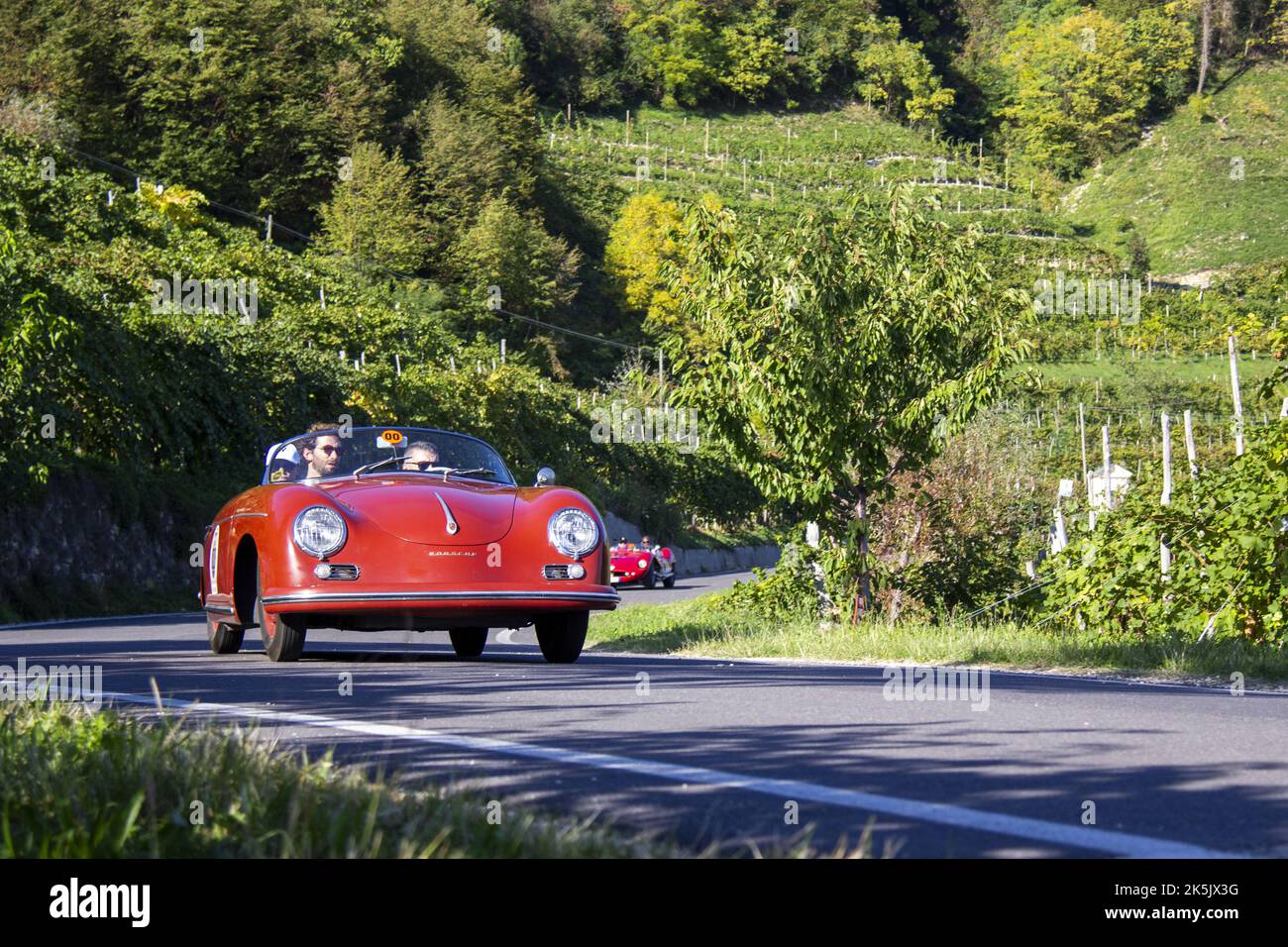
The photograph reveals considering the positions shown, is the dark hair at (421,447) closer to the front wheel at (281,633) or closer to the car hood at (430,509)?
the car hood at (430,509)

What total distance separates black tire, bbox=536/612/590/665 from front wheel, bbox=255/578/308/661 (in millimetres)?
1541

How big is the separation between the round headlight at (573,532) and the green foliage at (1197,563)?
5.21 metres

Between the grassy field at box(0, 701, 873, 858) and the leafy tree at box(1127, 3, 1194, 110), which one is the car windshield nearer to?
the grassy field at box(0, 701, 873, 858)

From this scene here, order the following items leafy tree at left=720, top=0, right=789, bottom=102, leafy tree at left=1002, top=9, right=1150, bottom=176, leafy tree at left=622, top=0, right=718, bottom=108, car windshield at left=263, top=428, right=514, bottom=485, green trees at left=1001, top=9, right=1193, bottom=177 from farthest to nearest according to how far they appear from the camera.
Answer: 1. leafy tree at left=720, top=0, right=789, bottom=102
2. leafy tree at left=622, top=0, right=718, bottom=108
3. green trees at left=1001, top=9, right=1193, bottom=177
4. leafy tree at left=1002, top=9, right=1150, bottom=176
5. car windshield at left=263, top=428, right=514, bottom=485

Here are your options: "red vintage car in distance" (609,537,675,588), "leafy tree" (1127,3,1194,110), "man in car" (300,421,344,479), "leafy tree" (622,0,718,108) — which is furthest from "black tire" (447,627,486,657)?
"leafy tree" (1127,3,1194,110)

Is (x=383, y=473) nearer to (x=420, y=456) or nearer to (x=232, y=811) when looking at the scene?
(x=420, y=456)

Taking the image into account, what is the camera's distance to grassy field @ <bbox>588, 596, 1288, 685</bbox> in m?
10.7

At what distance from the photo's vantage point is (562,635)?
10688mm

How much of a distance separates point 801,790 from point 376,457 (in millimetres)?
6846

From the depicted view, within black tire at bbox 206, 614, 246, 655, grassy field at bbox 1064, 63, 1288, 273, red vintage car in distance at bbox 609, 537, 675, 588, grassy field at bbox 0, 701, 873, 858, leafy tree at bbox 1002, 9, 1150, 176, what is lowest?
red vintage car in distance at bbox 609, 537, 675, 588

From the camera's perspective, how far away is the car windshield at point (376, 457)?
→ 36.0ft

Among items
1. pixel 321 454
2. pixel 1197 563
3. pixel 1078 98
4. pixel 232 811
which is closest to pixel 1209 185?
pixel 1078 98

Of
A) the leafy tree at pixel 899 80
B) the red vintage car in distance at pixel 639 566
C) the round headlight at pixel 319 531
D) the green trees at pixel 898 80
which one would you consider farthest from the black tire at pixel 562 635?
the leafy tree at pixel 899 80

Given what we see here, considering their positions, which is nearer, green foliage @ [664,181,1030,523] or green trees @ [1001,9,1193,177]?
green foliage @ [664,181,1030,523]
